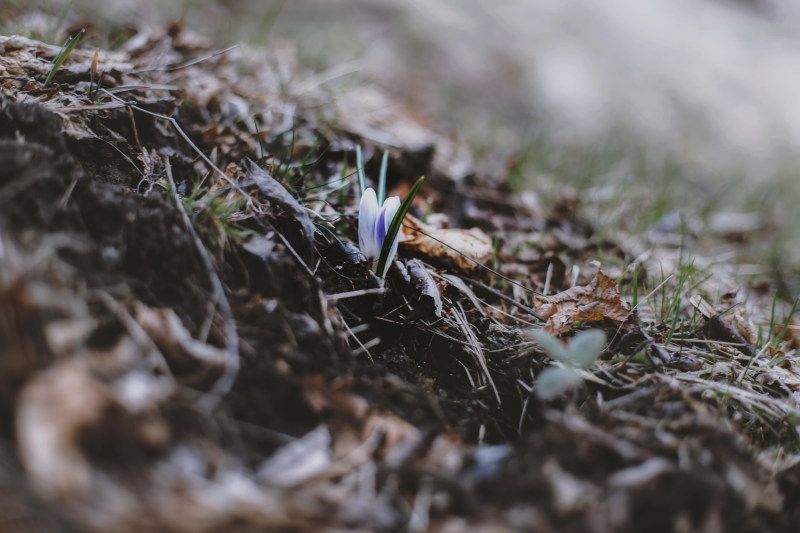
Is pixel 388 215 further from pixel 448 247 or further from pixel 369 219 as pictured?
pixel 448 247

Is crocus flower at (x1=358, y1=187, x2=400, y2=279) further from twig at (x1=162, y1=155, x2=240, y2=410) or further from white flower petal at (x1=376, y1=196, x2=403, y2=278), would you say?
twig at (x1=162, y1=155, x2=240, y2=410)

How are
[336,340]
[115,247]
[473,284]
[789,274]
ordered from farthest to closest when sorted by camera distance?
[789,274] → [473,284] → [336,340] → [115,247]

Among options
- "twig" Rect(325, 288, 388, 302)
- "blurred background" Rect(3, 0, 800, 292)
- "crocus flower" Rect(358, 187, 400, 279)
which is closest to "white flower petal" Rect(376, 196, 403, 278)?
"crocus flower" Rect(358, 187, 400, 279)

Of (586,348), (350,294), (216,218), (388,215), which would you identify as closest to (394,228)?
(388,215)

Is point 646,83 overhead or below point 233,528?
below

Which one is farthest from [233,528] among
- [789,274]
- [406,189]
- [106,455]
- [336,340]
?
[789,274]

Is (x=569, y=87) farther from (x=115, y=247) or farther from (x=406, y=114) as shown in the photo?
(x=115, y=247)

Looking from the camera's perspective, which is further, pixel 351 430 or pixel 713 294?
pixel 713 294

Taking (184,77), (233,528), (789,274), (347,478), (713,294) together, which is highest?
(184,77)
